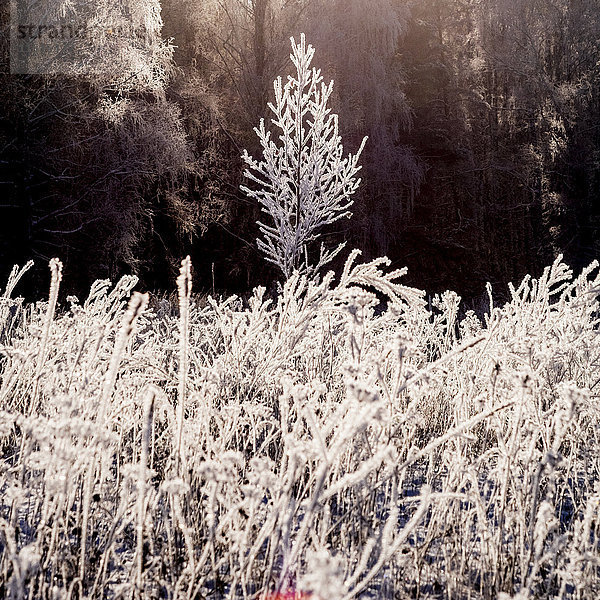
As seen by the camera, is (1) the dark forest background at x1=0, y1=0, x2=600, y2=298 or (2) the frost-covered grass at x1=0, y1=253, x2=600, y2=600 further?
(1) the dark forest background at x1=0, y1=0, x2=600, y2=298

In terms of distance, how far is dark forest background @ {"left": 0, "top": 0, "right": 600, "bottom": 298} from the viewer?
12328mm

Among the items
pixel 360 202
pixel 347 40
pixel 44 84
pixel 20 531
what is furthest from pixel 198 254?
pixel 20 531

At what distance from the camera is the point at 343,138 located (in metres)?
14.7

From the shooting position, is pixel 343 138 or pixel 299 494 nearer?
pixel 299 494

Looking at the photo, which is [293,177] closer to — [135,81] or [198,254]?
[135,81]

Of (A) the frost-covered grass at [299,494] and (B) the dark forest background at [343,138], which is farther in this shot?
(B) the dark forest background at [343,138]

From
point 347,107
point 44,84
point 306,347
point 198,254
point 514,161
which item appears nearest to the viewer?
point 306,347

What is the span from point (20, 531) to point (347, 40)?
565 inches

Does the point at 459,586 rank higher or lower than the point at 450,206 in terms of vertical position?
lower

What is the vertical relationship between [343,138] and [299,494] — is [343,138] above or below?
above

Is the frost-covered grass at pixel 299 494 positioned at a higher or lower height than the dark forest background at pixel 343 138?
lower

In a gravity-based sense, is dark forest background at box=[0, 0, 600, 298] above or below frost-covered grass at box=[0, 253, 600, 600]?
above

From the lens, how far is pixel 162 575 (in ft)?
5.56

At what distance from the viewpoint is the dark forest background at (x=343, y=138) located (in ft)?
40.4
